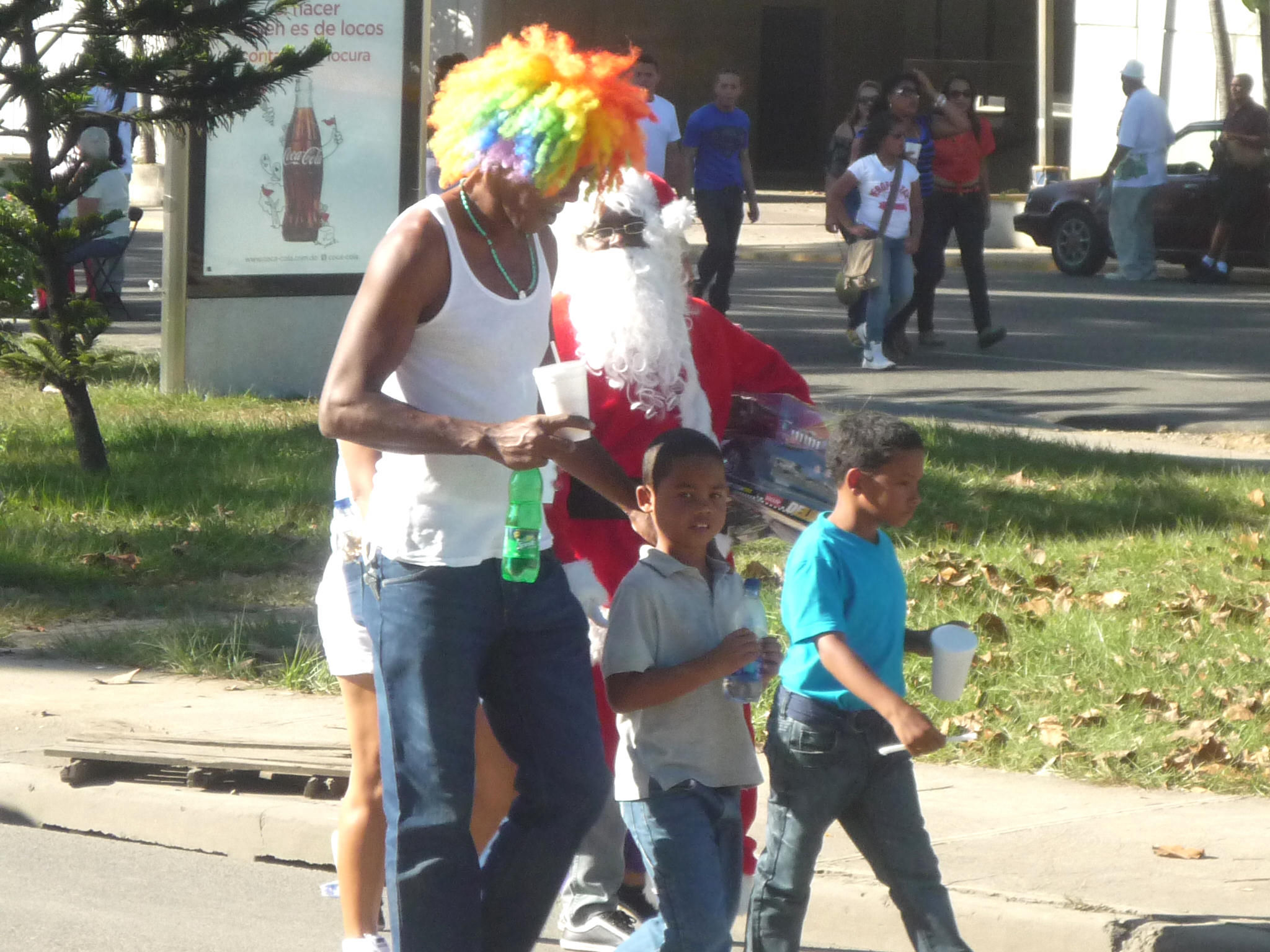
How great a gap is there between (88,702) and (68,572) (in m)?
1.79

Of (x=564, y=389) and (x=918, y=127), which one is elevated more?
(x=918, y=127)

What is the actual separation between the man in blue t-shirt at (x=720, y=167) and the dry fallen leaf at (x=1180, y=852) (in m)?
10.7

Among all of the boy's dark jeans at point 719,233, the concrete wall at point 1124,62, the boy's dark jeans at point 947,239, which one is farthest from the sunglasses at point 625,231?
the concrete wall at point 1124,62

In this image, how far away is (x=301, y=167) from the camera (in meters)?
12.5

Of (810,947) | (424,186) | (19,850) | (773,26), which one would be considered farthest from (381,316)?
(773,26)

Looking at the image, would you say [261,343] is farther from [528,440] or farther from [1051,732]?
[528,440]

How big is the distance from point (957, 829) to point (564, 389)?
91.2 inches

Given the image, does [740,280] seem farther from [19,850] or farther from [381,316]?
[381,316]

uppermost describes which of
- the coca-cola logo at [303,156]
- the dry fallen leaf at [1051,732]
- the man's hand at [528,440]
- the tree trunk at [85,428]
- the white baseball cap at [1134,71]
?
the white baseball cap at [1134,71]

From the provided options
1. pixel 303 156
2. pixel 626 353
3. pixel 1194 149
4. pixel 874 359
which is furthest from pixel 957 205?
pixel 626 353

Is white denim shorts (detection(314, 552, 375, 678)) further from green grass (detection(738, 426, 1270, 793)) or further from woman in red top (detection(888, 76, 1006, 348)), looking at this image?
woman in red top (detection(888, 76, 1006, 348))

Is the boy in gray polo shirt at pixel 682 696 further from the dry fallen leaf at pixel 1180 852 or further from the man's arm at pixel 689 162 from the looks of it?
the man's arm at pixel 689 162

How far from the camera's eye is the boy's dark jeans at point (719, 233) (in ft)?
50.5

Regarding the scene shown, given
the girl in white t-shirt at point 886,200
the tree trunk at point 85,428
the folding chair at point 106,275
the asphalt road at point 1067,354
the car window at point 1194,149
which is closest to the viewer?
the tree trunk at point 85,428
